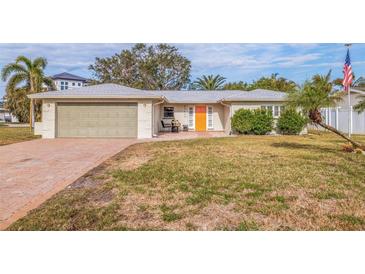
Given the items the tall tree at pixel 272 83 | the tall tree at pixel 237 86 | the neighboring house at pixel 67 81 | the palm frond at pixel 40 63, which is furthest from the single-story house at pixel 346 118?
the neighboring house at pixel 67 81

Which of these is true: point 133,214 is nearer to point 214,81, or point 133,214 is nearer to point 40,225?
point 40,225

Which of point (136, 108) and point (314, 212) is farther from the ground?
point (136, 108)

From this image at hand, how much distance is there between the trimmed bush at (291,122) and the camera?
20.7 m

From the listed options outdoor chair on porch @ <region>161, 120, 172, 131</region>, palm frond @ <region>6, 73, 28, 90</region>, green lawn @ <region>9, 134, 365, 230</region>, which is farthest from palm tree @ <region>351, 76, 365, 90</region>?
palm frond @ <region>6, 73, 28, 90</region>

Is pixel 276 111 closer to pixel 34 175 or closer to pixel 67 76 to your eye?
pixel 34 175

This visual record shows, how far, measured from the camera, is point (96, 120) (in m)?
18.5

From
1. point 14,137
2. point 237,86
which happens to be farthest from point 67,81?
point 14,137

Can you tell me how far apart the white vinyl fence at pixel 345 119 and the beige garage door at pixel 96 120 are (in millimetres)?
13529

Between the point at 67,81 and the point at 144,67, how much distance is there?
90.7ft

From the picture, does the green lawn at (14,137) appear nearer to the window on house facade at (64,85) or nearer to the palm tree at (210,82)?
the palm tree at (210,82)

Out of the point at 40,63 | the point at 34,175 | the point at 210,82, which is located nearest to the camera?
the point at 34,175
